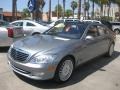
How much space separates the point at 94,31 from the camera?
7820 mm

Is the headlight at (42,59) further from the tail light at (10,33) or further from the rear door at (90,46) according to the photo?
the tail light at (10,33)

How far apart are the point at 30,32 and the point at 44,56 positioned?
341 inches

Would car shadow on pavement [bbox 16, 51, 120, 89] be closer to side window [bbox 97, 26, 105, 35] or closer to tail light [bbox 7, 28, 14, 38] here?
Answer: side window [bbox 97, 26, 105, 35]

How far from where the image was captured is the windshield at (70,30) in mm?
6983

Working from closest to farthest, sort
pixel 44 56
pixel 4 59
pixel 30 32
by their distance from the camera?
1. pixel 44 56
2. pixel 4 59
3. pixel 30 32

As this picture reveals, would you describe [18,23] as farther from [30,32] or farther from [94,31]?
[94,31]

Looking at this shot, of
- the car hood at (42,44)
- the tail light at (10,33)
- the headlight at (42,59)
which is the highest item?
the tail light at (10,33)

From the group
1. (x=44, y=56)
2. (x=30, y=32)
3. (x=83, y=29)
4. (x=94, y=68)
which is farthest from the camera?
(x=30, y=32)

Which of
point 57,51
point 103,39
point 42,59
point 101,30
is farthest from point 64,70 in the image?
point 101,30

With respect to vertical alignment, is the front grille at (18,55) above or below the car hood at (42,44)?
below

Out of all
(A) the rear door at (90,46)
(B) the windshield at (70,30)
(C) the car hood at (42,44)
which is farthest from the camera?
(B) the windshield at (70,30)

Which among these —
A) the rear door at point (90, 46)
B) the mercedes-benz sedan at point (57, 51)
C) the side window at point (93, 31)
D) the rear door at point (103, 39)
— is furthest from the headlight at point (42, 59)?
the rear door at point (103, 39)

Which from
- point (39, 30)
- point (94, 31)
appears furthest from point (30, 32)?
point (94, 31)

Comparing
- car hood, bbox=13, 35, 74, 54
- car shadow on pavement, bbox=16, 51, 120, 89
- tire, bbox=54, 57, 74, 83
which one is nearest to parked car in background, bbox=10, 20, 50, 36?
car shadow on pavement, bbox=16, 51, 120, 89
